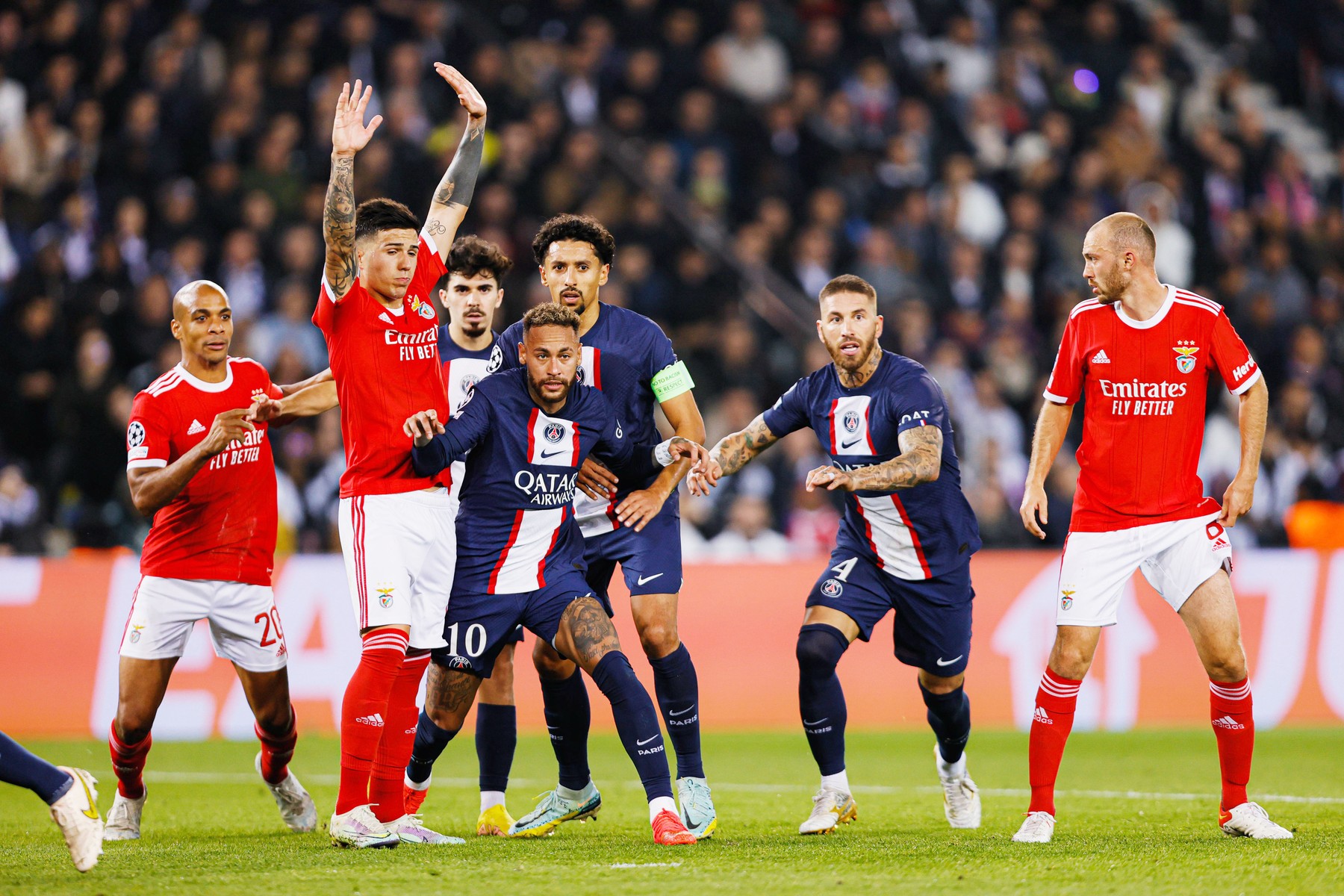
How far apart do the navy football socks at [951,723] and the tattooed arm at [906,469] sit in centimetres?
111

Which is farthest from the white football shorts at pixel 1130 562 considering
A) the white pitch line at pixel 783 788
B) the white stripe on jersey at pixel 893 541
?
the white pitch line at pixel 783 788

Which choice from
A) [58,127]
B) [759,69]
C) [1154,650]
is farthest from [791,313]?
[58,127]

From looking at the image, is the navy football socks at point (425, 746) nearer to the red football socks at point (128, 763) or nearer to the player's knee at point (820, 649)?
the red football socks at point (128, 763)

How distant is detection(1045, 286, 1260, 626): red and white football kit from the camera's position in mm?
6379

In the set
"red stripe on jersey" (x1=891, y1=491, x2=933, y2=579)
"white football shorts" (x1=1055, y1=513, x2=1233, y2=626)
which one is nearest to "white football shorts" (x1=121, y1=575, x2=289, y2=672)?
"red stripe on jersey" (x1=891, y1=491, x2=933, y2=579)

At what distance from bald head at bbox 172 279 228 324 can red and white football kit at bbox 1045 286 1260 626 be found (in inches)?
155

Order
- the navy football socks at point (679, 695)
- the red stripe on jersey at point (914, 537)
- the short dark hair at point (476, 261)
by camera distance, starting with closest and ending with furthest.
A: the navy football socks at point (679, 695), the red stripe on jersey at point (914, 537), the short dark hair at point (476, 261)

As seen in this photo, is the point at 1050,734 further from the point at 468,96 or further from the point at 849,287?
the point at 468,96

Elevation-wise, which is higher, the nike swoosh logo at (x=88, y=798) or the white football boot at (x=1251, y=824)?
the white football boot at (x=1251, y=824)

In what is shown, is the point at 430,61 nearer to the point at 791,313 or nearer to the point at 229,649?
the point at 791,313

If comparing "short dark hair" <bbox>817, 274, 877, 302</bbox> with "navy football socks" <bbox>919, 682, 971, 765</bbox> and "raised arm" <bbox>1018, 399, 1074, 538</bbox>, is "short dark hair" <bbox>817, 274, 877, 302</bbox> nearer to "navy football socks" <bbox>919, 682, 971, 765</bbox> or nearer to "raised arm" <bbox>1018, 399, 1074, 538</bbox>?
"raised arm" <bbox>1018, 399, 1074, 538</bbox>

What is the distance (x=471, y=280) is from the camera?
24.6 ft

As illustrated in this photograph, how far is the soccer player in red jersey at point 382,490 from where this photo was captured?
605cm

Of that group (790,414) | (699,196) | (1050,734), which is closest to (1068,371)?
(790,414)
